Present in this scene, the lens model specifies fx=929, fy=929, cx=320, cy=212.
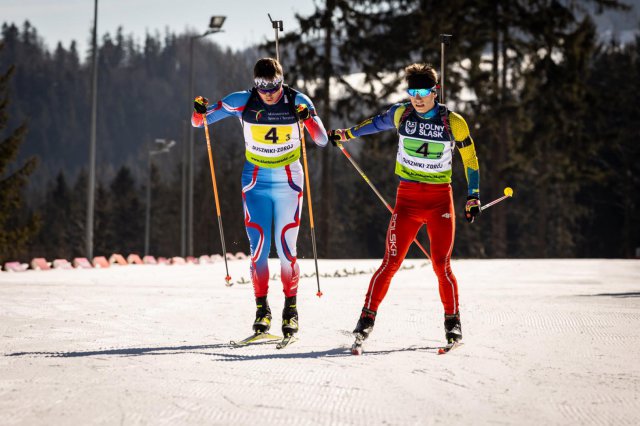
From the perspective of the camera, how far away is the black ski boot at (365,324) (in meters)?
7.14

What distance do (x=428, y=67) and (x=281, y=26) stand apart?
2.33 meters

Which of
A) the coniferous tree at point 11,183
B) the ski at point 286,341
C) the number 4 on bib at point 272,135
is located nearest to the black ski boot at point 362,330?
the ski at point 286,341

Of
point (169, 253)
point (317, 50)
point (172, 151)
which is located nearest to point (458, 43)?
point (317, 50)

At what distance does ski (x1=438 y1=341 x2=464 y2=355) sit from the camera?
273 inches

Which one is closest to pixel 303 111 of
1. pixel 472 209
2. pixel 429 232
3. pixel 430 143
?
pixel 430 143

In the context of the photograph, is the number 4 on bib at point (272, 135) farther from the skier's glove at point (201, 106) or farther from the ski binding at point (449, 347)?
the ski binding at point (449, 347)

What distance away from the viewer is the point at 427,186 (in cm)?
748

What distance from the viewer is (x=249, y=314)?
963cm

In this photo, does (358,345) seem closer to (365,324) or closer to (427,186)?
(365,324)

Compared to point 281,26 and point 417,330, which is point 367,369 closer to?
point 417,330

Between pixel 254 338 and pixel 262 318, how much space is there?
10.8 inches

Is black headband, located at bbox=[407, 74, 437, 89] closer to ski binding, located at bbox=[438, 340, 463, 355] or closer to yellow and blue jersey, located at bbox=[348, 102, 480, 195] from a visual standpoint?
yellow and blue jersey, located at bbox=[348, 102, 480, 195]

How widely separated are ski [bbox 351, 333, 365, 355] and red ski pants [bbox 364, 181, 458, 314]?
388 millimetres

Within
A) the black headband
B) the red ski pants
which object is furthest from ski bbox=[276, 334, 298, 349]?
the black headband
